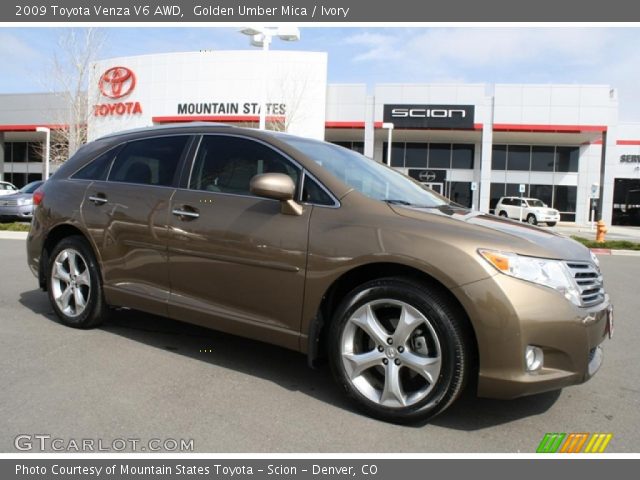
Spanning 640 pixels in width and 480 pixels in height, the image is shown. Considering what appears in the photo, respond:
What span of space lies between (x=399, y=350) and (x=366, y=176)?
1.34m

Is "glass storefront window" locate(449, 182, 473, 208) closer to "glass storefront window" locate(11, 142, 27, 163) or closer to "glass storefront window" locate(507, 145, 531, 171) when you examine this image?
"glass storefront window" locate(507, 145, 531, 171)

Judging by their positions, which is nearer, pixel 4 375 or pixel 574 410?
pixel 574 410

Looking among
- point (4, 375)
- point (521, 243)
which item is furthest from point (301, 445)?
point (4, 375)

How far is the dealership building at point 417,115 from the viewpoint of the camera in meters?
29.1

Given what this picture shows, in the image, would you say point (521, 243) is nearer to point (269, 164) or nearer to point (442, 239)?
point (442, 239)

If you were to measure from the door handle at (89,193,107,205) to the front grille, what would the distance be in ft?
11.5

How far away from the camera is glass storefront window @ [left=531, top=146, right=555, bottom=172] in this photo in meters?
34.3

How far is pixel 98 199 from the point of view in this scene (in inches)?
171

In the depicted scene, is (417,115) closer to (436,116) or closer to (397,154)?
(436,116)

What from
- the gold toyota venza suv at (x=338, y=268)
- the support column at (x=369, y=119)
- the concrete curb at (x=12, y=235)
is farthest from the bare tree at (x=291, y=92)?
the gold toyota venza suv at (x=338, y=268)

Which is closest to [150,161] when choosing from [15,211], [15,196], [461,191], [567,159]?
[15,211]

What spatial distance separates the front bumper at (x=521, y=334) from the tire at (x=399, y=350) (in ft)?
0.44
